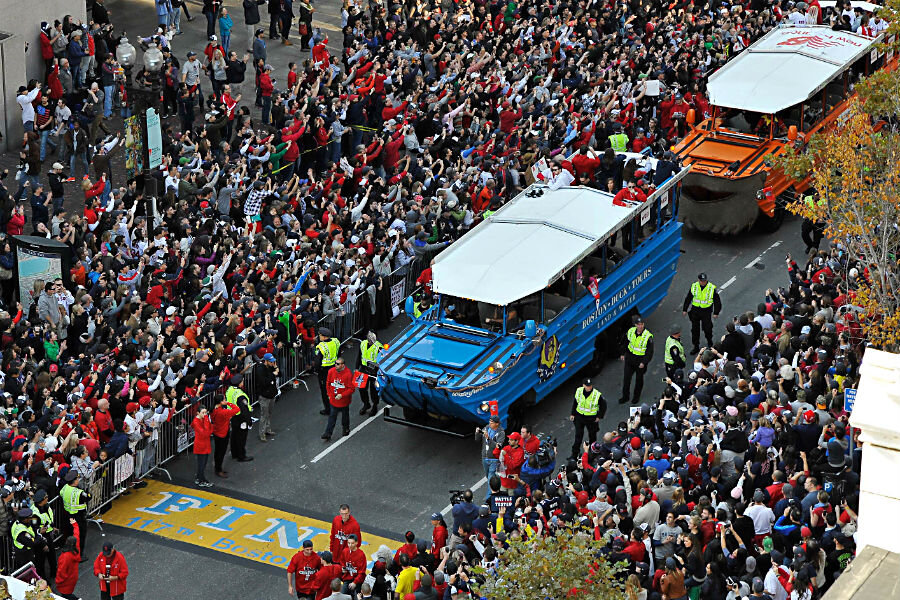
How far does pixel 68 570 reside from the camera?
69.0 ft

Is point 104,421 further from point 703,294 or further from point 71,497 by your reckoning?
point 703,294

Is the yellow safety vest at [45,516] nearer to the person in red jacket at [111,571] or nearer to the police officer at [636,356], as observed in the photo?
the person in red jacket at [111,571]

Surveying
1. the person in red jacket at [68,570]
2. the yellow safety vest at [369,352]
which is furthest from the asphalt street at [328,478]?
the yellow safety vest at [369,352]

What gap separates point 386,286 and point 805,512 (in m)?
10.9

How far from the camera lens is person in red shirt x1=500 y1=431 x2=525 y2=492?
23.2 meters

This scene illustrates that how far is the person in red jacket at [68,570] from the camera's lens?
68.7 ft

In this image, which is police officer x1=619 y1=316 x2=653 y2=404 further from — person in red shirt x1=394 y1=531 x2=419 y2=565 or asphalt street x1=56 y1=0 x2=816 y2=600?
person in red shirt x1=394 y1=531 x2=419 y2=565

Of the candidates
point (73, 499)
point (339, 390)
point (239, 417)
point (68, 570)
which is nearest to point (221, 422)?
point (239, 417)

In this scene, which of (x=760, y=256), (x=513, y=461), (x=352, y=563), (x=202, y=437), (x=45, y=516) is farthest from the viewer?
(x=760, y=256)

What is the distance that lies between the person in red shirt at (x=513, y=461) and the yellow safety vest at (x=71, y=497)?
19.2 ft

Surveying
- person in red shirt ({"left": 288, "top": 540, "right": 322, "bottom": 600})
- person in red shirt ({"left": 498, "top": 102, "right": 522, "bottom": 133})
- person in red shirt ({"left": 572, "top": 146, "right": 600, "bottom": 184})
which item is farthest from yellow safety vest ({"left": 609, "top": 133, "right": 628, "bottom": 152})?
person in red shirt ({"left": 288, "top": 540, "right": 322, "bottom": 600})

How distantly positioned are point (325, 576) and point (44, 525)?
4.01 m

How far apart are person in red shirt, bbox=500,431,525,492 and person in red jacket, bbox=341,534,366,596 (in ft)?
9.43

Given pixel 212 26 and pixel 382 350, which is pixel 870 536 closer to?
pixel 382 350
